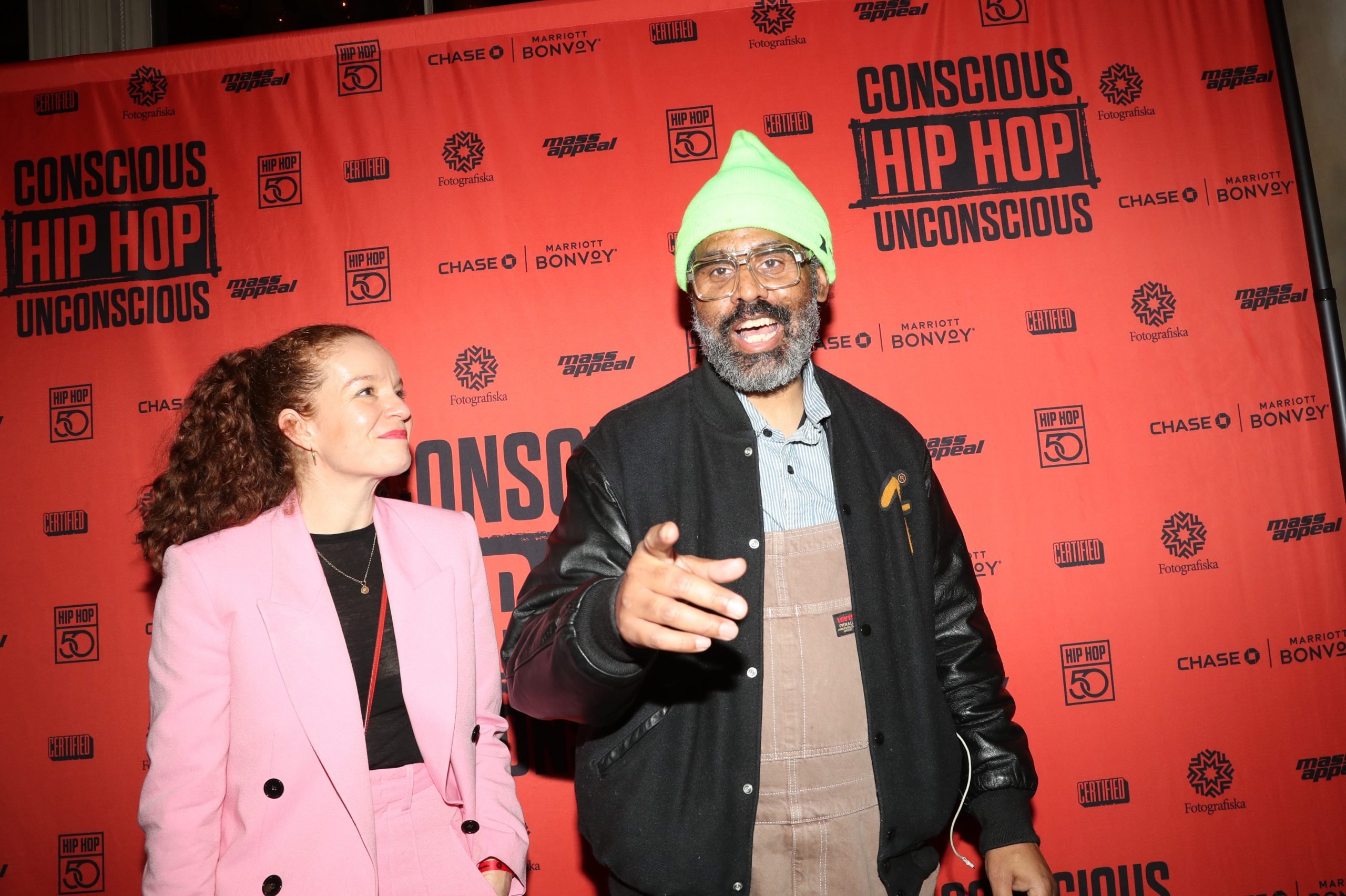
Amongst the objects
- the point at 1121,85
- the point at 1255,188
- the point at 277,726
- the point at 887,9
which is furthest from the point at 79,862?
the point at 1255,188

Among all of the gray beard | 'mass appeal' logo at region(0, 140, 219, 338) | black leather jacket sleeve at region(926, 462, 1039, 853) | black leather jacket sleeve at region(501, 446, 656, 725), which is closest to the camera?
black leather jacket sleeve at region(501, 446, 656, 725)

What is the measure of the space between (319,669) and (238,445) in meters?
0.64

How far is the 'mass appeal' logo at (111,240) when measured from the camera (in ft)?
10.1

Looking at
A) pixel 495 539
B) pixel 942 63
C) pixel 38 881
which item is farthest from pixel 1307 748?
pixel 38 881

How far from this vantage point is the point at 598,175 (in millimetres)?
3051

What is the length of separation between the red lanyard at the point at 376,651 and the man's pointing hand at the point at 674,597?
1003mm

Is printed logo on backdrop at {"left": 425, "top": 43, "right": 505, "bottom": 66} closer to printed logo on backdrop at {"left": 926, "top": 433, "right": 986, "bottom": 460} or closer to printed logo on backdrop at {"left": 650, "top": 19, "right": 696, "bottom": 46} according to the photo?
printed logo on backdrop at {"left": 650, "top": 19, "right": 696, "bottom": 46}

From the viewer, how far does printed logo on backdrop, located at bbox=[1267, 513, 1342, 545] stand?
2936 mm

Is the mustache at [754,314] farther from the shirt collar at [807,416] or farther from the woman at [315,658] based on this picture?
the woman at [315,658]

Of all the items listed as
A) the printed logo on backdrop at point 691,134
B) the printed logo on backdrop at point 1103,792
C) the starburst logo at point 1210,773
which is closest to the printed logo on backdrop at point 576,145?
the printed logo on backdrop at point 691,134

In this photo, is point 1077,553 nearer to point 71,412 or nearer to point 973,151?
point 973,151

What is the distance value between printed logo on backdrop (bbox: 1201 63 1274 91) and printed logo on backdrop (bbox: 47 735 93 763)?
497 cm

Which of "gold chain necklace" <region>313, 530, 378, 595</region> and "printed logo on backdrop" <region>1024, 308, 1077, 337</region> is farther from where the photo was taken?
"printed logo on backdrop" <region>1024, 308, 1077, 337</region>

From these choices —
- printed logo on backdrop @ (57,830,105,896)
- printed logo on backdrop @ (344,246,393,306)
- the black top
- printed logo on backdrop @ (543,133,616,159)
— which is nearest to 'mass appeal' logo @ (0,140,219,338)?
printed logo on backdrop @ (344,246,393,306)
